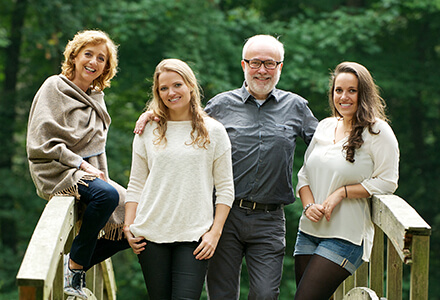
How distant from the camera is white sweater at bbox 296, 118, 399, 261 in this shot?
9.59 ft

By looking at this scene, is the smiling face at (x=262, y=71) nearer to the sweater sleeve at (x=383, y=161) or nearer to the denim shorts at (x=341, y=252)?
the sweater sleeve at (x=383, y=161)

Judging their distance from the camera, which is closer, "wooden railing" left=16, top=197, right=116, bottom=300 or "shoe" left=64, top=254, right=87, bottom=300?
"wooden railing" left=16, top=197, right=116, bottom=300

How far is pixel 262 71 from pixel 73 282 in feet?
4.64

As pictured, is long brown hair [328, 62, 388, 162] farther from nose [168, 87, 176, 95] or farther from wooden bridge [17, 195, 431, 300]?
nose [168, 87, 176, 95]

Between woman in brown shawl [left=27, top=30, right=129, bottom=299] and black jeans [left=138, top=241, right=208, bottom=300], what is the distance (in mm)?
353

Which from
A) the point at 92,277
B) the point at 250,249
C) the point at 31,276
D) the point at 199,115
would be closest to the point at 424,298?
the point at 250,249

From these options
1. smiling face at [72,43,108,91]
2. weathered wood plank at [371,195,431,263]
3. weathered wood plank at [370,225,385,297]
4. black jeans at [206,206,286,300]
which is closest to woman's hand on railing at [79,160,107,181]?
smiling face at [72,43,108,91]

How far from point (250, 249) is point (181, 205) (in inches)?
24.3

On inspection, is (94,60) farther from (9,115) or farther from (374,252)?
(9,115)

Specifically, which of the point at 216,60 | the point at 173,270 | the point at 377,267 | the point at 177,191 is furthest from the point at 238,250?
the point at 216,60

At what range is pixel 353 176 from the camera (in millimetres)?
2973

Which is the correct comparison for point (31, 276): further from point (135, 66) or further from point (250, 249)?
point (135, 66)

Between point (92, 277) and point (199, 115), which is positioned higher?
point (199, 115)

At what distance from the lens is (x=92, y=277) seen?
3734 millimetres
